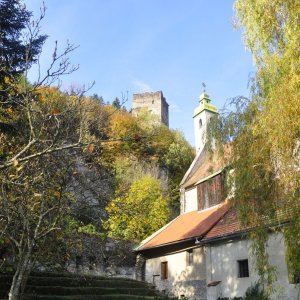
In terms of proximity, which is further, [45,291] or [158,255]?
[158,255]

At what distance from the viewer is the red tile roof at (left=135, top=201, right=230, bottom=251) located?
19.7 m

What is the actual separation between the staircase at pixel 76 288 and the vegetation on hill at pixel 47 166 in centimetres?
111

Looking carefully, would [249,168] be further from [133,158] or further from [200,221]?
[133,158]

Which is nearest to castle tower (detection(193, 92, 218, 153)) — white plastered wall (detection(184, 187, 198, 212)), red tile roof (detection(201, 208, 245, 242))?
white plastered wall (detection(184, 187, 198, 212))

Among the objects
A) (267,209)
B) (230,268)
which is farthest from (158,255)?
(267,209)

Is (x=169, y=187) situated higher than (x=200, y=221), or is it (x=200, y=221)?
(x=169, y=187)

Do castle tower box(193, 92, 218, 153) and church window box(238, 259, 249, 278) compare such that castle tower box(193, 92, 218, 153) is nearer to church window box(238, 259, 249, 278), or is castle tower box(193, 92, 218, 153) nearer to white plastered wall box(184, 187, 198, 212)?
white plastered wall box(184, 187, 198, 212)

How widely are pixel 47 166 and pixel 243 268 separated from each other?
31.8 feet

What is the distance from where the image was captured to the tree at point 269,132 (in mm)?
7969

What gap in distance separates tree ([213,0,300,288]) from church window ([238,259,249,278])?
780 cm

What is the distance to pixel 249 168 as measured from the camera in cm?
885

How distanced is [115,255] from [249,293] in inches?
411

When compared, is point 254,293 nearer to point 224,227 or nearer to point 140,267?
point 224,227

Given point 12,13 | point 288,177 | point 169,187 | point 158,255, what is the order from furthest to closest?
point 169,187 < point 158,255 < point 12,13 < point 288,177
